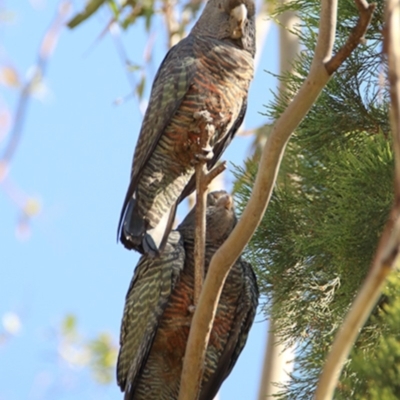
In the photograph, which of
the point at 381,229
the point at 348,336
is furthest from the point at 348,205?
the point at 348,336

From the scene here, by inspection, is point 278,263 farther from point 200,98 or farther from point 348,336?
point 348,336

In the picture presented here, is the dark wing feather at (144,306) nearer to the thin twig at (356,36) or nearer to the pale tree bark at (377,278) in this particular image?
the thin twig at (356,36)

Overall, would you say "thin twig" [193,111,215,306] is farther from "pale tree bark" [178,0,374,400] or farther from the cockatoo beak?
the cockatoo beak

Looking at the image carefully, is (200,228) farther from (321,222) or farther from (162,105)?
(162,105)

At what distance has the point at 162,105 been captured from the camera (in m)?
2.86

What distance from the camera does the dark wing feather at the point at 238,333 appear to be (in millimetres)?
2701

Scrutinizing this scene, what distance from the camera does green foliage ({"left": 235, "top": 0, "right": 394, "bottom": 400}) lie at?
262 cm

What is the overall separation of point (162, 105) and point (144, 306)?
2.15 feet

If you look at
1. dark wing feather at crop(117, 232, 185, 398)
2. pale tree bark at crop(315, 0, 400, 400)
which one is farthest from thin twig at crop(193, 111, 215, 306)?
pale tree bark at crop(315, 0, 400, 400)

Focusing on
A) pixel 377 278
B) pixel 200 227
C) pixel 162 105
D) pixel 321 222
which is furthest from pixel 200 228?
pixel 377 278

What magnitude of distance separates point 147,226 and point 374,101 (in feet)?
2.71

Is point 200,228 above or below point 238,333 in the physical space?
above

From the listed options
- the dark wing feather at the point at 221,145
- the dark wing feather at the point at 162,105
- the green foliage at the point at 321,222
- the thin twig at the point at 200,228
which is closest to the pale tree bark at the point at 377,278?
the thin twig at the point at 200,228

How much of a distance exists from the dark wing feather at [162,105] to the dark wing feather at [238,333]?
0.46 meters
